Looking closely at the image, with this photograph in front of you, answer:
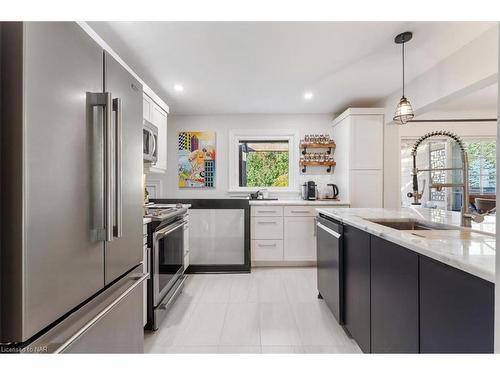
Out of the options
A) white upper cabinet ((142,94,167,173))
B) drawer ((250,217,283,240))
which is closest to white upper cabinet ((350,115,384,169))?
drawer ((250,217,283,240))

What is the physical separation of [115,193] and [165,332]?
4.80 ft

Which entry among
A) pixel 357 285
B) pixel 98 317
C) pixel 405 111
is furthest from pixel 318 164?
pixel 98 317

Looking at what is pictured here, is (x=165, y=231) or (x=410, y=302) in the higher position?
(x=165, y=231)

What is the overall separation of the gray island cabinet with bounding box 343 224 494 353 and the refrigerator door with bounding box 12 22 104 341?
1.24 meters

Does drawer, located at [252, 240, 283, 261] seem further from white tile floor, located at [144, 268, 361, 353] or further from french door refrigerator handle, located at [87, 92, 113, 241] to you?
french door refrigerator handle, located at [87, 92, 113, 241]

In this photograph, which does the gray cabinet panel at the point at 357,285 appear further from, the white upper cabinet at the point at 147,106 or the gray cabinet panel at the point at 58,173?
the white upper cabinet at the point at 147,106

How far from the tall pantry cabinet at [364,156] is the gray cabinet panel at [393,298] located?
2.28 m

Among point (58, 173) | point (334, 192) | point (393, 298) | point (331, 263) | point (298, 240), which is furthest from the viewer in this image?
point (334, 192)

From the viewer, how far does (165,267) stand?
218 cm

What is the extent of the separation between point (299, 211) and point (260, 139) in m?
1.41

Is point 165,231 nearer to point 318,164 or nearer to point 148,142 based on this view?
point 148,142

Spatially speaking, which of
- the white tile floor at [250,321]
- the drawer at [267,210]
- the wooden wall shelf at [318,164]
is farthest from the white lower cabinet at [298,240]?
the wooden wall shelf at [318,164]

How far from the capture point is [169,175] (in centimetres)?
408

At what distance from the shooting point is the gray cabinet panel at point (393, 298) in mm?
1050
